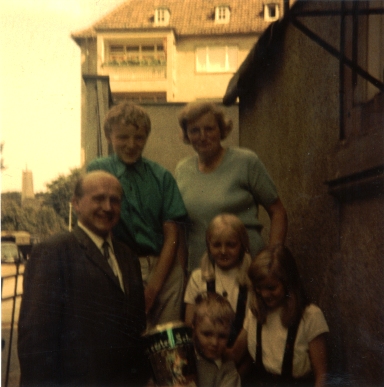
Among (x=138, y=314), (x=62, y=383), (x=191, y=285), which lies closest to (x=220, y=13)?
(x=191, y=285)

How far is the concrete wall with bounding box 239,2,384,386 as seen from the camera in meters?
2.79

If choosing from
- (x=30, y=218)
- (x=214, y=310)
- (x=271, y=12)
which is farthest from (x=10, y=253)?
(x=271, y=12)

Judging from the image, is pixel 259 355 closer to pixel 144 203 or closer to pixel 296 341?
pixel 296 341

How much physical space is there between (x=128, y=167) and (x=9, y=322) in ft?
3.19

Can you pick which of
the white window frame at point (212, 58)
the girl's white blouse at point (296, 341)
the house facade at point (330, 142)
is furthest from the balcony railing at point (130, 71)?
the girl's white blouse at point (296, 341)

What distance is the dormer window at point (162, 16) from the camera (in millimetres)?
2971

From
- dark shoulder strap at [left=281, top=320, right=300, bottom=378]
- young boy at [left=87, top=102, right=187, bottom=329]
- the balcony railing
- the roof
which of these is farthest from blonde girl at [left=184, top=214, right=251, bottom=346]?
the roof

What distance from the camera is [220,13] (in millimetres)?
2977

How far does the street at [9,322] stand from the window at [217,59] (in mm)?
1344

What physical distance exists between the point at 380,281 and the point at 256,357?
0.69m

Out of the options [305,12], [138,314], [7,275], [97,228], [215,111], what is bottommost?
[138,314]

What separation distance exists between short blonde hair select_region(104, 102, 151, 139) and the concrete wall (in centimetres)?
48

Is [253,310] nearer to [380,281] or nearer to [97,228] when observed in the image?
[380,281]

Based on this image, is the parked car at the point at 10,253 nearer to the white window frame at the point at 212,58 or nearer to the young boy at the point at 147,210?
the young boy at the point at 147,210
